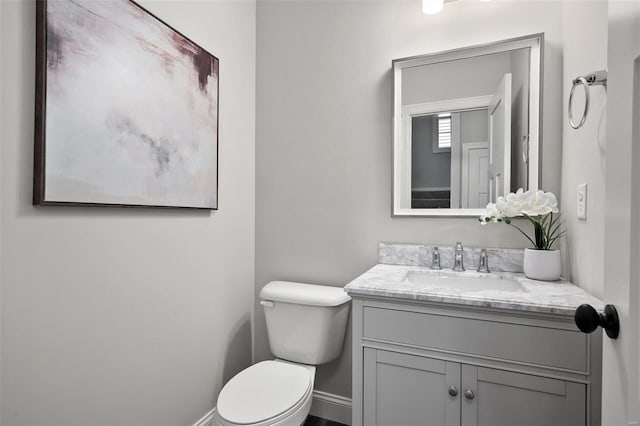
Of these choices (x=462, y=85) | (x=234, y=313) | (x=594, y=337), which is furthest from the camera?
(x=234, y=313)

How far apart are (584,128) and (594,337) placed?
714mm

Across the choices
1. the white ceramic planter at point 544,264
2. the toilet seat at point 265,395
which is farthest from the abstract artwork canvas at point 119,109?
the white ceramic planter at point 544,264

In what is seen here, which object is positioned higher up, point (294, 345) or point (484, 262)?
point (484, 262)

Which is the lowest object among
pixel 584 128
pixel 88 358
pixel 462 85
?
pixel 88 358

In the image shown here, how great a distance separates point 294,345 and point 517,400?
3.15ft

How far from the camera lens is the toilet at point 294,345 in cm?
130

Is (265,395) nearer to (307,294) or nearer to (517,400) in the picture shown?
(307,294)

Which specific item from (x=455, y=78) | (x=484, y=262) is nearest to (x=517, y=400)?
(x=484, y=262)

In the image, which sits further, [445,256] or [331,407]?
[331,407]

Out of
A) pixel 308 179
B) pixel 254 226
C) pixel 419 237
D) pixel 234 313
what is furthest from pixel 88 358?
pixel 419 237

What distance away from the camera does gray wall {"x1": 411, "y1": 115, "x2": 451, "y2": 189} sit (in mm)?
1626

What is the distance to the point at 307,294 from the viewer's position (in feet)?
5.33

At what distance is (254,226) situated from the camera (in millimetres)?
2018

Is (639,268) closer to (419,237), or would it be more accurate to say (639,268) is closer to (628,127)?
(628,127)
